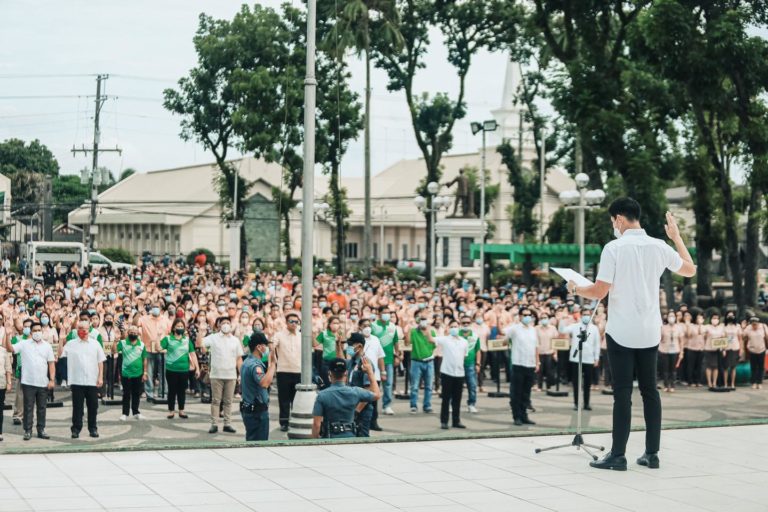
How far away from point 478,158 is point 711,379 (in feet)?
215

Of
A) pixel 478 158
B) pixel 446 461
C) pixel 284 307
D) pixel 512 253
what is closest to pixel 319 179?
pixel 478 158

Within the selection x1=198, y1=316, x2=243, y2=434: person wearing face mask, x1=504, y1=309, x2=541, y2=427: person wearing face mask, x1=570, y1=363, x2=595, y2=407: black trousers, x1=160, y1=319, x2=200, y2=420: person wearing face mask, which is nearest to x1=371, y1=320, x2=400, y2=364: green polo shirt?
x1=504, y1=309, x2=541, y2=427: person wearing face mask

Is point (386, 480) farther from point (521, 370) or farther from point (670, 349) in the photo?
point (670, 349)

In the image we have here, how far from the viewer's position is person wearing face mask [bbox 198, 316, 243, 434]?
16359mm

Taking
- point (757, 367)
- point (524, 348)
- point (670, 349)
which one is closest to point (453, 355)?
point (524, 348)

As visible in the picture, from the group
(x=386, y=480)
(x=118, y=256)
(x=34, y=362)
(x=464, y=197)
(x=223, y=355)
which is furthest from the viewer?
(x=118, y=256)

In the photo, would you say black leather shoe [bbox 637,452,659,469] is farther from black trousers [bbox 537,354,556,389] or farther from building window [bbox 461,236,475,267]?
building window [bbox 461,236,475,267]

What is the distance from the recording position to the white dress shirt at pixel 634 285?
25.8ft

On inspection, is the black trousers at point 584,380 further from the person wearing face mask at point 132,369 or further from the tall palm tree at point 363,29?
the tall palm tree at point 363,29

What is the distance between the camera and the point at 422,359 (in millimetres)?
18938

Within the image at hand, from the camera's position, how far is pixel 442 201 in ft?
120

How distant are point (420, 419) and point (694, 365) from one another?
886 centimetres

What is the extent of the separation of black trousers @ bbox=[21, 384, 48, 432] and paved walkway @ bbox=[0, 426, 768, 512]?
22.8ft

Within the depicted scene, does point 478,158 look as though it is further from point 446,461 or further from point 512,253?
point 446,461
